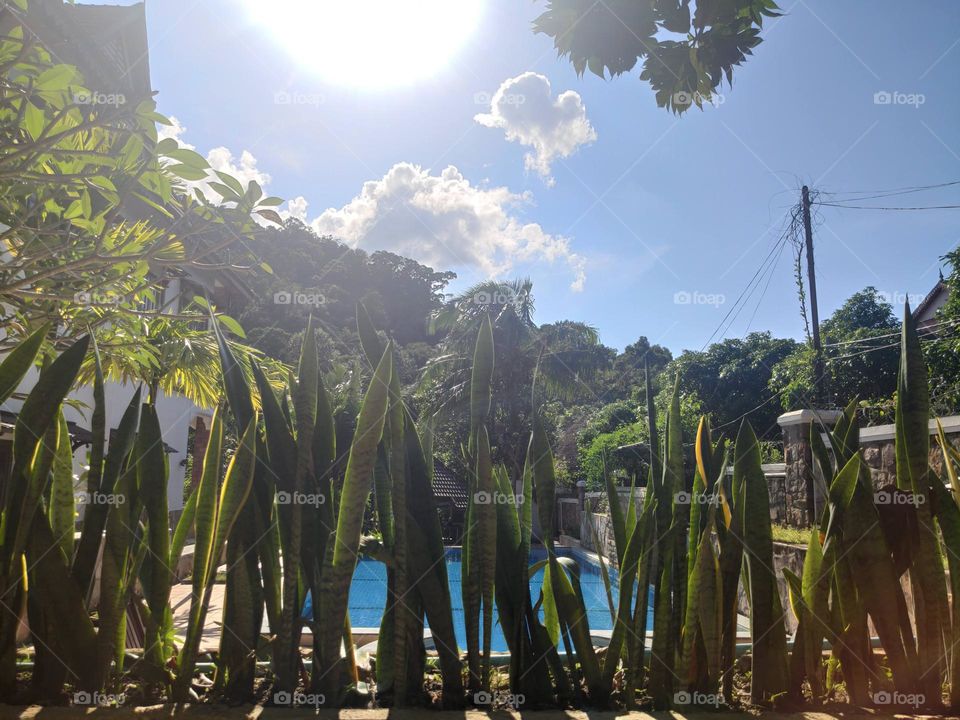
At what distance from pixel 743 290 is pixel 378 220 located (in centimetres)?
1604

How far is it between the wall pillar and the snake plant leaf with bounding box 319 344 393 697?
6607mm

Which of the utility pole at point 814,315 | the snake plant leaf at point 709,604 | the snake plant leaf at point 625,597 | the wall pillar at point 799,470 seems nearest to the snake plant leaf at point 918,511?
the snake plant leaf at point 709,604

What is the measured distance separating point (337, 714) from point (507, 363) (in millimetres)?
17573

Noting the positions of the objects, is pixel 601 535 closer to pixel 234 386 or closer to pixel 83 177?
pixel 83 177

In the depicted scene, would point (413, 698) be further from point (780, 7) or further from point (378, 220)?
point (378, 220)

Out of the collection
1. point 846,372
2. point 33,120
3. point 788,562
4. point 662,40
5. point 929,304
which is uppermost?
point 929,304

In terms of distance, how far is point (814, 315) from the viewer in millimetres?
11797

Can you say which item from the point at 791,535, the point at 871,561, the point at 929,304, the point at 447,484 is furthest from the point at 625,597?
the point at 929,304

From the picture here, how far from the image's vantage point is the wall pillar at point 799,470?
270 inches

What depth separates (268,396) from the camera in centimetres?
131

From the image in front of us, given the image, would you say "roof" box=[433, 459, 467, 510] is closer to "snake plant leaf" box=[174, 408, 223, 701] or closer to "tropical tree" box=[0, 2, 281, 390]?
"tropical tree" box=[0, 2, 281, 390]

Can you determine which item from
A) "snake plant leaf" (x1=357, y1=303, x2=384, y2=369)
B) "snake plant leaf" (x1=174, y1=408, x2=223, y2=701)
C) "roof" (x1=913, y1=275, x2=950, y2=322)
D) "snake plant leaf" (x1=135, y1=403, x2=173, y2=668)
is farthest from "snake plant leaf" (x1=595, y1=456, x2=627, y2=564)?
"roof" (x1=913, y1=275, x2=950, y2=322)

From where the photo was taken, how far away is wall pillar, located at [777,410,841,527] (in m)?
6.86

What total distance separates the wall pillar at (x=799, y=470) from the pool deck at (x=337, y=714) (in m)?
6.19
